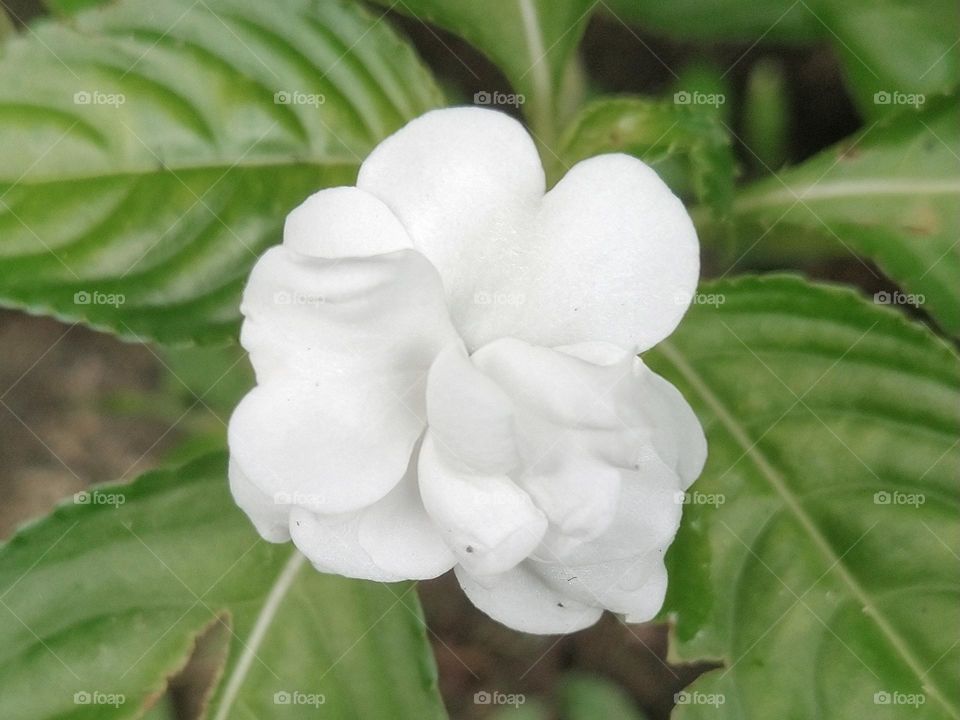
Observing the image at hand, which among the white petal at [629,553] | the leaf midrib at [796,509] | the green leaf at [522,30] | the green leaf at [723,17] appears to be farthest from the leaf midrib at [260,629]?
the green leaf at [723,17]

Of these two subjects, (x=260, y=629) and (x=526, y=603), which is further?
(x=260, y=629)

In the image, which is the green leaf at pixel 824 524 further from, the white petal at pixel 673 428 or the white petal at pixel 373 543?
the white petal at pixel 373 543

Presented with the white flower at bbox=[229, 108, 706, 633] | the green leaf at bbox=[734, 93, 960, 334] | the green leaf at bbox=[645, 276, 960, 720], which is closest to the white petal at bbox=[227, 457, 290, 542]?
the white flower at bbox=[229, 108, 706, 633]

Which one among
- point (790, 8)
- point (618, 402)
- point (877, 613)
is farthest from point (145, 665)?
point (790, 8)

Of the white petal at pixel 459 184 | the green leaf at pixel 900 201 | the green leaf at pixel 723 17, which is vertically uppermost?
the white petal at pixel 459 184

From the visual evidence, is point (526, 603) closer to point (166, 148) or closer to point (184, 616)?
point (184, 616)

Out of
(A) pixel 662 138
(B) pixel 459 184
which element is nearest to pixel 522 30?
(A) pixel 662 138

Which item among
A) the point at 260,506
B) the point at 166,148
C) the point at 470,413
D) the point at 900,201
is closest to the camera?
the point at 470,413
